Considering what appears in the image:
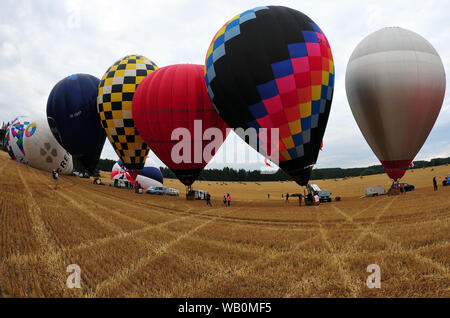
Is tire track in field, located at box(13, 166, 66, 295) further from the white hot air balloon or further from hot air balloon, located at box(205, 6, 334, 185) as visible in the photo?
the white hot air balloon

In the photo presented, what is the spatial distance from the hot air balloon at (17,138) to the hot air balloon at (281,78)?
28.9m

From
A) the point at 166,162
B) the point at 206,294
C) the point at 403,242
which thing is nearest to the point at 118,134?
the point at 166,162

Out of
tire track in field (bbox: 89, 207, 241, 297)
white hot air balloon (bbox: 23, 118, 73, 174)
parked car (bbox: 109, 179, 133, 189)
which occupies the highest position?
white hot air balloon (bbox: 23, 118, 73, 174)

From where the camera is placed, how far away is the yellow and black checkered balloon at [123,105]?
13281mm

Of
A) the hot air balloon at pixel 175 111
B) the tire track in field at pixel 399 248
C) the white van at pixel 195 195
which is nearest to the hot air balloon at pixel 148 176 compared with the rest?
the white van at pixel 195 195

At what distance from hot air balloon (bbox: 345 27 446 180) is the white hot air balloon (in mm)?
29916

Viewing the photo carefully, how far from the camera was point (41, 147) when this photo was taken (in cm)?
2439

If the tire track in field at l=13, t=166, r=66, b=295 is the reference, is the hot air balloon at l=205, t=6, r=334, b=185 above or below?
above

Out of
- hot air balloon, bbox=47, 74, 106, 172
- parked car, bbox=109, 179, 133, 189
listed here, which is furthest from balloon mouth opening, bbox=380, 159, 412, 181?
parked car, bbox=109, 179, 133, 189

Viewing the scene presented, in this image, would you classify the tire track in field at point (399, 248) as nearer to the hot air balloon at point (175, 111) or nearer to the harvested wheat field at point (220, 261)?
the harvested wheat field at point (220, 261)

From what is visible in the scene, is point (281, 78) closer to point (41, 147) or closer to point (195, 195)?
point (195, 195)

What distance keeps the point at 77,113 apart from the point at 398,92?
19941 mm

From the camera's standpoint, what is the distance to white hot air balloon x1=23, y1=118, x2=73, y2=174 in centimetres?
2431

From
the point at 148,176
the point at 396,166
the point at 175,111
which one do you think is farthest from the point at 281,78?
the point at 148,176
